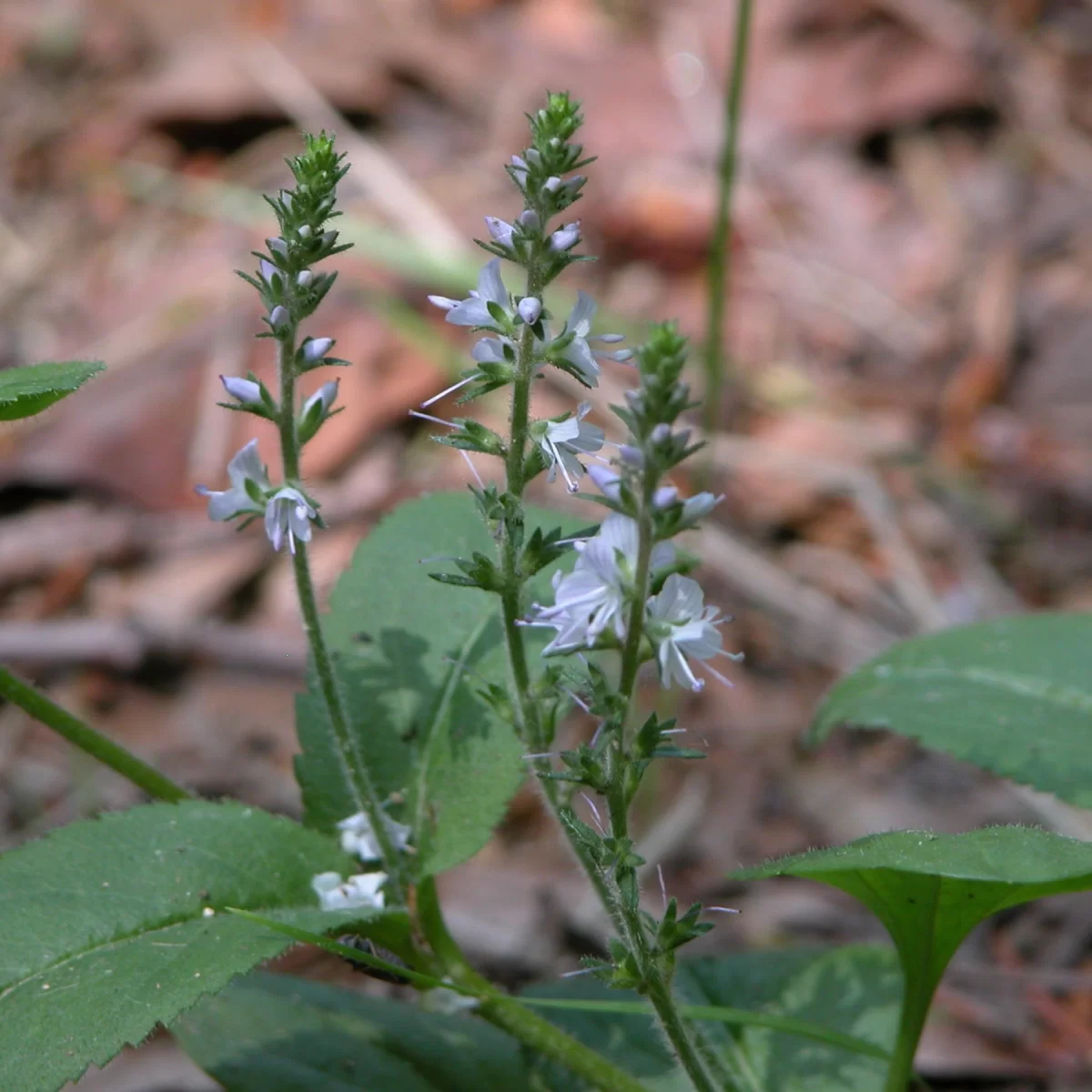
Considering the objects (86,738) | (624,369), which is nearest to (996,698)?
(86,738)

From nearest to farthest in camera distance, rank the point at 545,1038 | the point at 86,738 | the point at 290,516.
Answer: the point at 290,516, the point at 545,1038, the point at 86,738

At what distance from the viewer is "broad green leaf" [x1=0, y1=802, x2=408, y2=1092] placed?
1.76 meters

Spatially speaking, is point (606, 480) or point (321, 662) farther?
point (321, 662)

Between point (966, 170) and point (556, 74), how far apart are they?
8.05 ft

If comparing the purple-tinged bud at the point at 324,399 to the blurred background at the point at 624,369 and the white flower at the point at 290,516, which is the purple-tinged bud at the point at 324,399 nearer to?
the white flower at the point at 290,516

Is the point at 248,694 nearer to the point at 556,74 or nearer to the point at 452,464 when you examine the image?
the point at 452,464

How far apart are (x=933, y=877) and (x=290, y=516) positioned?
1.16m

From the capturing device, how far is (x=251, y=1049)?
7.62 ft

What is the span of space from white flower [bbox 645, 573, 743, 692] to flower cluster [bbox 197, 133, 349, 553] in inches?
21.1

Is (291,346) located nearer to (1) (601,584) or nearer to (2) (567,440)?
(2) (567,440)

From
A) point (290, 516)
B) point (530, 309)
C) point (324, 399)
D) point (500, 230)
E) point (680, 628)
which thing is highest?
point (500, 230)

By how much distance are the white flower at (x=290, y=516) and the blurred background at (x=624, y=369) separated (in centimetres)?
165

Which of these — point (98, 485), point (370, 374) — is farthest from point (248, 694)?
point (370, 374)

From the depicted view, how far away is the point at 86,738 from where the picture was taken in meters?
2.28
